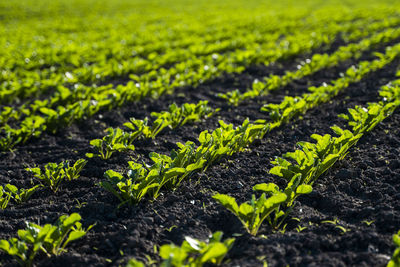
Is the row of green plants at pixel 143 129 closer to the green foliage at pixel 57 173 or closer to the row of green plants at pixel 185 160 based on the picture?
the green foliage at pixel 57 173

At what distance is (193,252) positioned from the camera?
8.68 ft

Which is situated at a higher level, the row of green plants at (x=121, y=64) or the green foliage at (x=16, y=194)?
the row of green plants at (x=121, y=64)

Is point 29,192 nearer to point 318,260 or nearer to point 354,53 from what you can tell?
point 318,260

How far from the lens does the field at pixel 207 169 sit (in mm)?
2932

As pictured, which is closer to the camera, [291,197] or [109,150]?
[291,197]

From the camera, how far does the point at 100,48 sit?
11.0m

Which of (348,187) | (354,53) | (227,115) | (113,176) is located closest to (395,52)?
(354,53)

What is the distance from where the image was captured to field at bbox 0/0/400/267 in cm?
293

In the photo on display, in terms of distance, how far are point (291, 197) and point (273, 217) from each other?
23 centimetres

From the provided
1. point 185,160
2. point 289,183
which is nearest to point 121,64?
point 185,160

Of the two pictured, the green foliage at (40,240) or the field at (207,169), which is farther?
the field at (207,169)

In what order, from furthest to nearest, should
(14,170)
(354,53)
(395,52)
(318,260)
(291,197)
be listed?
(354,53) < (395,52) < (14,170) < (291,197) < (318,260)

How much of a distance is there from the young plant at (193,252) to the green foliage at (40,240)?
58 cm

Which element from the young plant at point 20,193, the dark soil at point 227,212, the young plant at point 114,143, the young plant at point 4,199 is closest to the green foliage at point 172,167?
the dark soil at point 227,212
